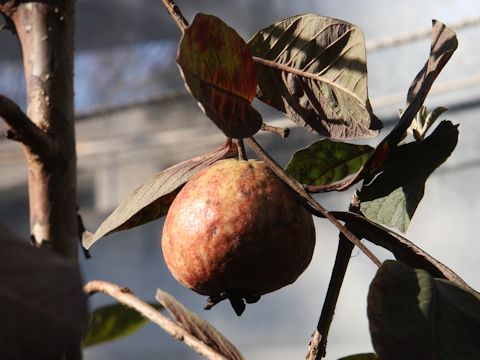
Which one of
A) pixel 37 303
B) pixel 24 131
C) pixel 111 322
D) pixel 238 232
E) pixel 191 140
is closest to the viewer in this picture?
pixel 37 303

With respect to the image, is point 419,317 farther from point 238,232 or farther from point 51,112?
point 51,112

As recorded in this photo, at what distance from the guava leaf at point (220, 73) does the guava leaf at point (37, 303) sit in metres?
0.12

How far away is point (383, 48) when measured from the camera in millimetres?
3096

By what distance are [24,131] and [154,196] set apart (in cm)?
17

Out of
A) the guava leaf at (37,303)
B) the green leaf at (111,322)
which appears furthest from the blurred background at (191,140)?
the guava leaf at (37,303)

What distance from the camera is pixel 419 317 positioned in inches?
12.9

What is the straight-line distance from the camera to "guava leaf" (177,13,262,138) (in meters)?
0.35

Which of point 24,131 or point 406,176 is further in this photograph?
point 24,131

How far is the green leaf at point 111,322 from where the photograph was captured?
0.69 m

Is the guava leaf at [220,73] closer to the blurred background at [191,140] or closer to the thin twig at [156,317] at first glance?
the thin twig at [156,317]

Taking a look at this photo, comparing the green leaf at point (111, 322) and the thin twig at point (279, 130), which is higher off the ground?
the thin twig at point (279, 130)

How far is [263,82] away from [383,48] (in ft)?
9.03

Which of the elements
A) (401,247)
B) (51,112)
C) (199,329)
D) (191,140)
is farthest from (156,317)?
(191,140)

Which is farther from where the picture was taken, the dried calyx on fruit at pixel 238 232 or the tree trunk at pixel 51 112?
the tree trunk at pixel 51 112
